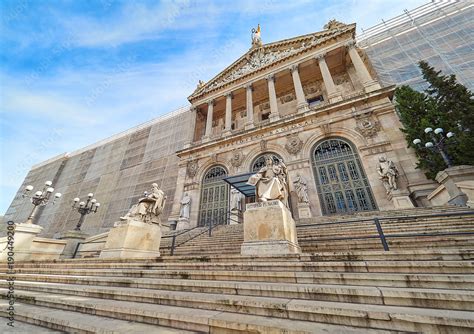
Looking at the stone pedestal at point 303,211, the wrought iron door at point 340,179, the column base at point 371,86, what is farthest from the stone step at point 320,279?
the column base at point 371,86

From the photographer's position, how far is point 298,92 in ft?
48.9

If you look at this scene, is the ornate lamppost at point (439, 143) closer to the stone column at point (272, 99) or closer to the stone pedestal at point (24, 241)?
the stone column at point (272, 99)

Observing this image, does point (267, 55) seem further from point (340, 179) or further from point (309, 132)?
point (340, 179)

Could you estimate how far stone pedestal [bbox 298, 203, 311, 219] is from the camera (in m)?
10.3

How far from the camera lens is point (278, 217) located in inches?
182

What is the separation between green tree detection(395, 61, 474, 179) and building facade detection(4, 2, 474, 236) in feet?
2.33

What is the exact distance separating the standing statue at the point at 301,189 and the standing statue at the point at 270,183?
5.27 meters

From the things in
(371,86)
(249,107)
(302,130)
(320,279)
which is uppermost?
(249,107)

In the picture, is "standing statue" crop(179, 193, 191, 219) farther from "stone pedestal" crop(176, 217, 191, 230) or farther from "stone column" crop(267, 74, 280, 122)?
"stone column" crop(267, 74, 280, 122)

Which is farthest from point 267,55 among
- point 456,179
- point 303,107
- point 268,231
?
point 268,231

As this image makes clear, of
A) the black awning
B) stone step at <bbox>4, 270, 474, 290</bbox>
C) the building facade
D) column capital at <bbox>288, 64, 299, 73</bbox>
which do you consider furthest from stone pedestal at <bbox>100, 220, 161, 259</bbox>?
column capital at <bbox>288, 64, 299, 73</bbox>

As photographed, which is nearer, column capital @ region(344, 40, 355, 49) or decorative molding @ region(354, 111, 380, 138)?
decorative molding @ region(354, 111, 380, 138)

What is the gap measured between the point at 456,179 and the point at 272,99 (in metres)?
11.4

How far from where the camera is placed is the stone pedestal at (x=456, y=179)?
6.67 metres
